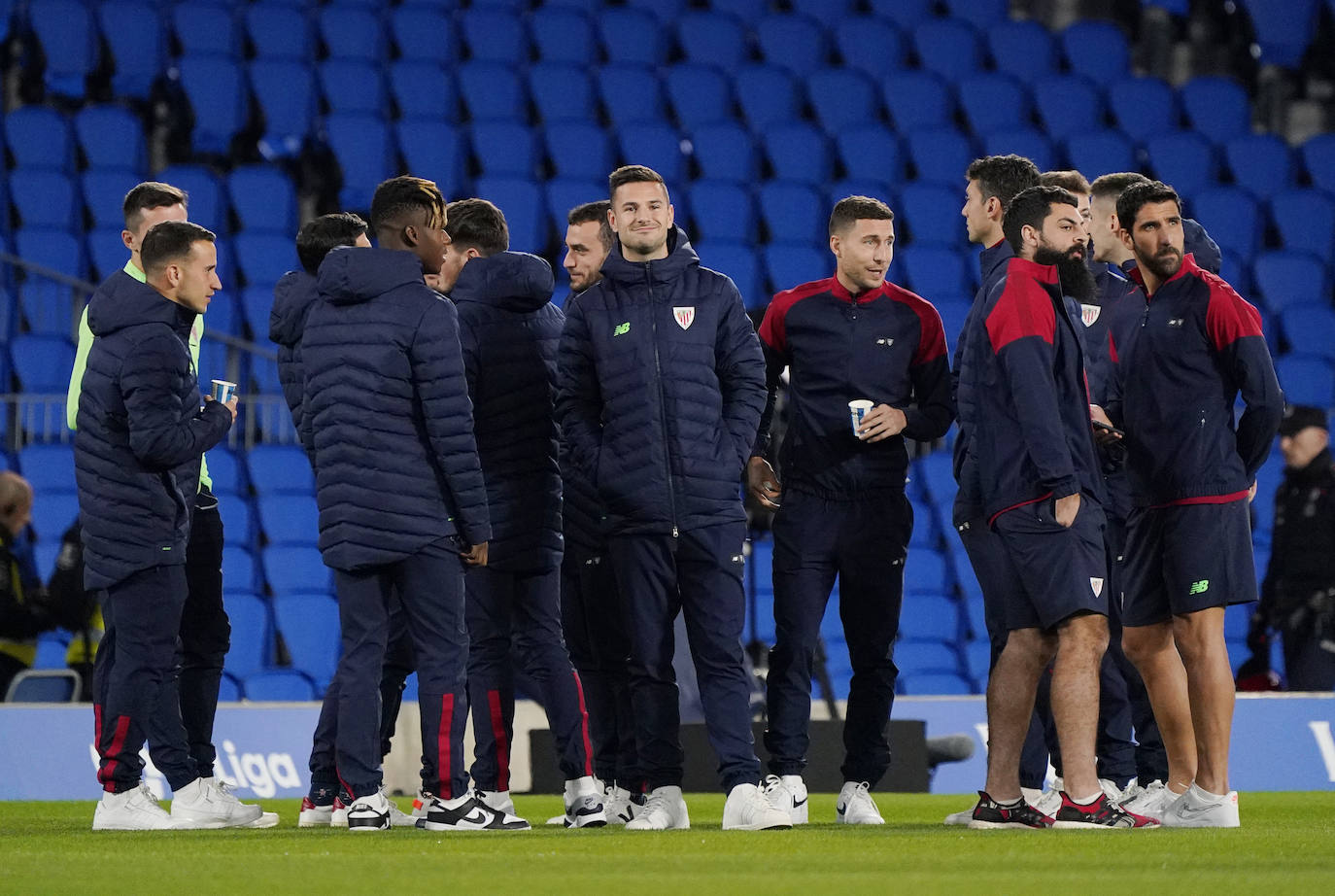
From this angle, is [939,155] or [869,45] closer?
[939,155]

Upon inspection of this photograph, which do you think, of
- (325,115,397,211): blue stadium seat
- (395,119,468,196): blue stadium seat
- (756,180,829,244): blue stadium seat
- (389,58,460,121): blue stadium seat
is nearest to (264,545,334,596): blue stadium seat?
(325,115,397,211): blue stadium seat

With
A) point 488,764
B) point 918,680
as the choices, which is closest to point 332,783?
point 488,764

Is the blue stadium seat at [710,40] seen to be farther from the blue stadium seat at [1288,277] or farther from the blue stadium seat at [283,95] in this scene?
the blue stadium seat at [1288,277]

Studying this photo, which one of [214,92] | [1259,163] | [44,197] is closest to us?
[44,197]

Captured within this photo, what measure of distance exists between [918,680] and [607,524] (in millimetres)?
5363

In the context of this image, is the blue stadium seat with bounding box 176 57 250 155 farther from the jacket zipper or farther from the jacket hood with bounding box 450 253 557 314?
the jacket zipper

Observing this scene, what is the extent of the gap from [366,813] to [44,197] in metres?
8.33

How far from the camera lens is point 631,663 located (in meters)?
5.76

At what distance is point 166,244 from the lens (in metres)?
5.93

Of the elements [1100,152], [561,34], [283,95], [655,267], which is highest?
[561,34]

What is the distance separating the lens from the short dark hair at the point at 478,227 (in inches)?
251

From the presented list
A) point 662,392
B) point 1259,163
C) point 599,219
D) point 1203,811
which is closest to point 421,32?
point 1259,163

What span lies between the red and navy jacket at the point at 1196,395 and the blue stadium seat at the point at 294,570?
615 cm

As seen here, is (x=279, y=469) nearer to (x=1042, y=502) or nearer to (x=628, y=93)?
(x=628, y=93)
